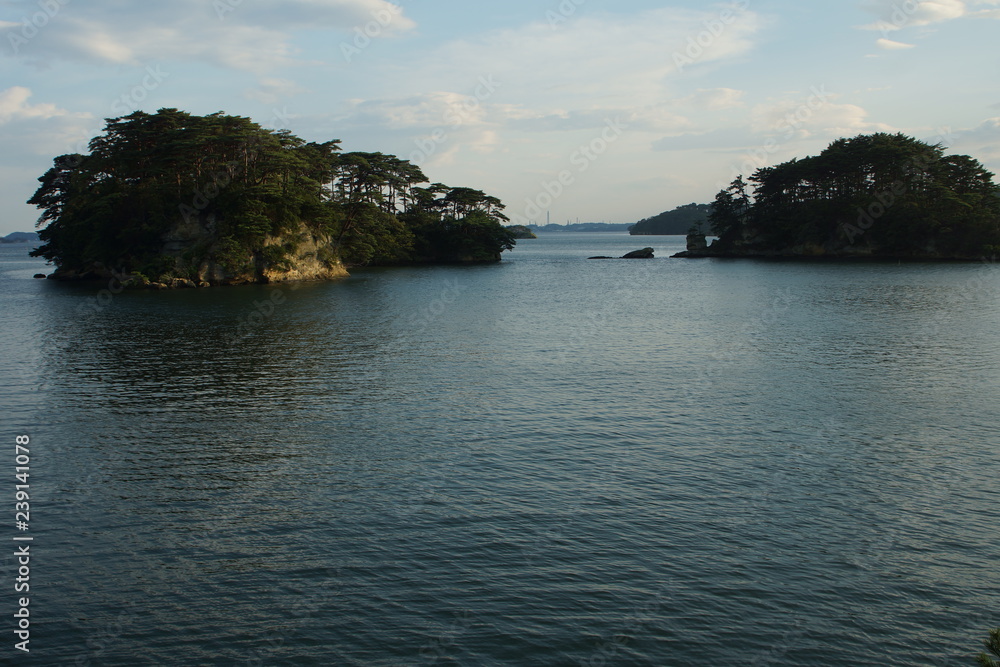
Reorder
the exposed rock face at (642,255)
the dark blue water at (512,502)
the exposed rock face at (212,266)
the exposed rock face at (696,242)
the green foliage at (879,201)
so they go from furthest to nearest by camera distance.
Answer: the exposed rock face at (696,242)
the exposed rock face at (642,255)
the green foliage at (879,201)
the exposed rock face at (212,266)
the dark blue water at (512,502)

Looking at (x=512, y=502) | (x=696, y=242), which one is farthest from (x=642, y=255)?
(x=512, y=502)

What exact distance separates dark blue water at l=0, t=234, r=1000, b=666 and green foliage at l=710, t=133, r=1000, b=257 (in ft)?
258

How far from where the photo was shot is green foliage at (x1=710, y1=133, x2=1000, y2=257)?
10244cm

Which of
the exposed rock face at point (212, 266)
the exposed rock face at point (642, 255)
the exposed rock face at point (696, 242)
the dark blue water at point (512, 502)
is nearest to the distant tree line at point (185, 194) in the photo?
the exposed rock face at point (212, 266)

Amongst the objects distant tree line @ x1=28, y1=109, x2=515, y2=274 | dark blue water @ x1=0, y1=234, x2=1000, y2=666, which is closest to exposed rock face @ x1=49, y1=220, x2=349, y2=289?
distant tree line @ x1=28, y1=109, x2=515, y2=274

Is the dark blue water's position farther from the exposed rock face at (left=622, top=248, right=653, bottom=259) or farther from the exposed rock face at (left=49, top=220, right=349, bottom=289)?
the exposed rock face at (left=622, top=248, right=653, bottom=259)

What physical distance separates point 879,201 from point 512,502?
115 m

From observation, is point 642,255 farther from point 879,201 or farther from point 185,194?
point 185,194

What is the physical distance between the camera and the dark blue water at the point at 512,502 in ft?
36.4

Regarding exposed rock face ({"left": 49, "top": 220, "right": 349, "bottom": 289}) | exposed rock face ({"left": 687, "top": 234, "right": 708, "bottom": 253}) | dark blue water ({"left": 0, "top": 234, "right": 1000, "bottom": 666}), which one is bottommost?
dark blue water ({"left": 0, "top": 234, "right": 1000, "bottom": 666})

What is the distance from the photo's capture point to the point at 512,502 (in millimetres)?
16031

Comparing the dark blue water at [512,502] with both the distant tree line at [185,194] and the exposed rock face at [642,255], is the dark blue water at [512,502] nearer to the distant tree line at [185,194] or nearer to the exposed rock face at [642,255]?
the distant tree line at [185,194]

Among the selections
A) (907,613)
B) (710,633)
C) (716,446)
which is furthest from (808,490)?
(710,633)

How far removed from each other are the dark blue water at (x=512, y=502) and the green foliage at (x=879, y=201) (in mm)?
78683
